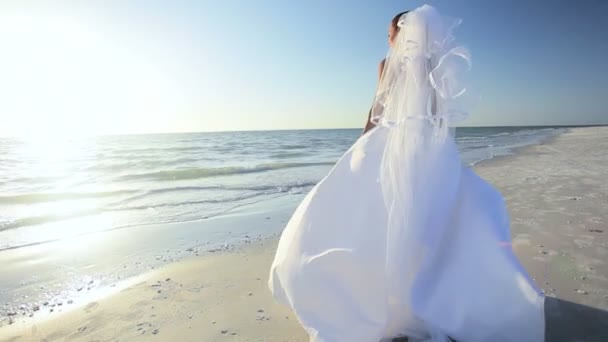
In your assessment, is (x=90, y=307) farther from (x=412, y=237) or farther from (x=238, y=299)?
(x=412, y=237)

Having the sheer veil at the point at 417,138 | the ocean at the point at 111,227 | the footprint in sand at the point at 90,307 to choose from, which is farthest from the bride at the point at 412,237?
the ocean at the point at 111,227

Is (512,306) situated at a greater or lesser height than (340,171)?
lesser

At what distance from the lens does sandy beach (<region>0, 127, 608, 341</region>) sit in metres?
2.71

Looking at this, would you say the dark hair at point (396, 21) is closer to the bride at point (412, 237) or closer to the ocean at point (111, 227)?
the bride at point (412, 237)

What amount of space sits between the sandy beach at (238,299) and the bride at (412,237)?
589 millimetres

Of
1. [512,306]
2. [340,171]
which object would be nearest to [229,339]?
[340,171]

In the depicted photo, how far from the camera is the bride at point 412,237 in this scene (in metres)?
2.13

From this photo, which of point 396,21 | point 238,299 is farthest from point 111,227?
point 396,21

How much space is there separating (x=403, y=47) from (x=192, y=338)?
2.67 m

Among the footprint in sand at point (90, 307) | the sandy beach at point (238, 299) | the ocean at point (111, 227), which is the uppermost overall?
the sandy beach at point (238, 299)

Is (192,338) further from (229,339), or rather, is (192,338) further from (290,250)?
(290,250)

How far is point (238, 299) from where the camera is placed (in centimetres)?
332

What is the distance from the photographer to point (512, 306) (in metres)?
2.06

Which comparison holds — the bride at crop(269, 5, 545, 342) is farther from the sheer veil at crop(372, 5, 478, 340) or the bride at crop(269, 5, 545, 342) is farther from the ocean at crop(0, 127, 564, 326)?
the ocean at crop(0, 127, 564, 326)
